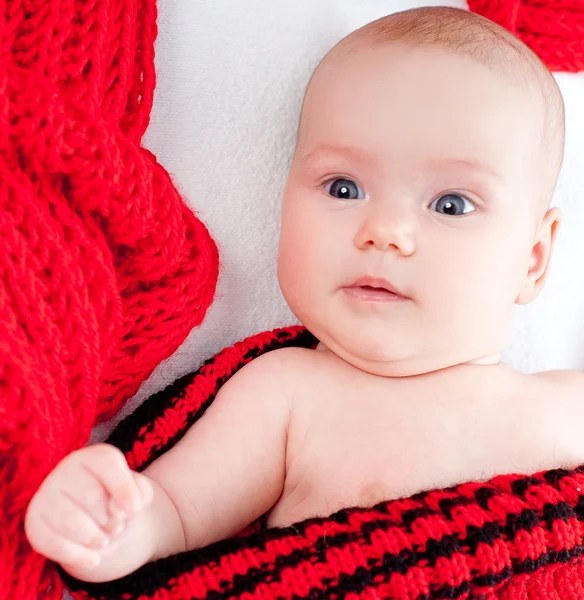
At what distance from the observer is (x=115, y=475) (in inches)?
24.2

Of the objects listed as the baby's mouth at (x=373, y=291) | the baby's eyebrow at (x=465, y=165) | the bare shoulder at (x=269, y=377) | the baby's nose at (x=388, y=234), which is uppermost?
the baby's eyebrow at (x=465, y=165)

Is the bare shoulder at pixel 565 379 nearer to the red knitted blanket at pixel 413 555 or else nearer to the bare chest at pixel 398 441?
the bare chest at pixel 398 441

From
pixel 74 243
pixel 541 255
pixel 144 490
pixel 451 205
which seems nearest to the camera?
pixel 144 490

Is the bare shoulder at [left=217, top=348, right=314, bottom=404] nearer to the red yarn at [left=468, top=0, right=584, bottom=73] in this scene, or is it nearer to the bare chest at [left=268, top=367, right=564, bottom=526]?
the bare chest at [left=268, top=367, right=564, bottom=526]

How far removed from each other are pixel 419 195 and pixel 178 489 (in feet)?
1.38

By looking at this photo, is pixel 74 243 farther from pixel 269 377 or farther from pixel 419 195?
pixel 419 195

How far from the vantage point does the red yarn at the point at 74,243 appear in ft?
2.28

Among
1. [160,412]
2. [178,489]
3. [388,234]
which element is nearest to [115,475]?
[178,489]

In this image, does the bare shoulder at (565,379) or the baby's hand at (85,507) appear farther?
the bare shoulder at (565,379)

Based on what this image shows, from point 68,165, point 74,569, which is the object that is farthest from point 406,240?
point 74,569

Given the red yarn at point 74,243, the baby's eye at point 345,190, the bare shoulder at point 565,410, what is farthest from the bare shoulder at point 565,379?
the red yarn at point 74,243

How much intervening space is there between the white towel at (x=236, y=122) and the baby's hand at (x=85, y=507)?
0.32 meters

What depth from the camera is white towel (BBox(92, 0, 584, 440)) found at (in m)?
0.99

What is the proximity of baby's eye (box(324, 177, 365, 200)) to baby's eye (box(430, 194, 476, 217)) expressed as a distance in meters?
0.09
